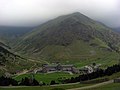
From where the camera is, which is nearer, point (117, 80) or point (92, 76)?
point (117, 80)

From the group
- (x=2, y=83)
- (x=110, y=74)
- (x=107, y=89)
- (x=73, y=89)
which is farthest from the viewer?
(x=110, y=74)

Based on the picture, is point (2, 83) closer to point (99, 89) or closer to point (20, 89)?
point (20, 89)

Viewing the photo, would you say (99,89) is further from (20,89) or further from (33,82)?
(33,82)

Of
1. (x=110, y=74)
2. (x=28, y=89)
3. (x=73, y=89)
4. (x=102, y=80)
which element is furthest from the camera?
(x=110, y=74)

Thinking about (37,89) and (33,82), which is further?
(33,82)

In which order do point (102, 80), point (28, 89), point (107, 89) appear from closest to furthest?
1. point (107, 89)
2. point (28, 89)
3. point (102, 80)

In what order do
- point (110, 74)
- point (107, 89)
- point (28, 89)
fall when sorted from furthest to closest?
point (110, 74) < point (28, 89) < point (107, 89)

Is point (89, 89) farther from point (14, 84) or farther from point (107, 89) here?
point (14, 84)

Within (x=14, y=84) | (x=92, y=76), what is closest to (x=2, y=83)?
(x=14, y=84)

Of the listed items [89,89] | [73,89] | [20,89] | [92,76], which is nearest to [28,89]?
[20,89]
